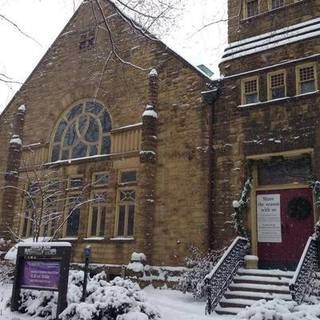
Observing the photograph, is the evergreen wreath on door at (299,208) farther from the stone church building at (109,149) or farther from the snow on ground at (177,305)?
the snow on ground at (177,305)

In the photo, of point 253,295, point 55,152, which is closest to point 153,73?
point 55,152

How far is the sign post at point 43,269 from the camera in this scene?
9.12m

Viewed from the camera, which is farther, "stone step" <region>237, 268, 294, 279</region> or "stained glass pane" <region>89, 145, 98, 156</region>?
"stained glass pane" <region>89, 145, 98, 156</region>

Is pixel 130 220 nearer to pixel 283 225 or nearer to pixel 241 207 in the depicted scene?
pixel 241 207

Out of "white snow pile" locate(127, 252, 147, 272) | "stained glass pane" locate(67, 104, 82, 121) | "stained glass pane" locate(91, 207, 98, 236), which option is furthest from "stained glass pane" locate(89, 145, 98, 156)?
"white snow pile" locate(127, 252, 147, 272)

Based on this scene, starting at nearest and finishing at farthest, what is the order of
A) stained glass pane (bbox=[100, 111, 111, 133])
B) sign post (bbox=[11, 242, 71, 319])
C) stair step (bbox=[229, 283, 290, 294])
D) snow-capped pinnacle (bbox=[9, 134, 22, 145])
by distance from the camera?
sign post (bbox=[11, 242, 71, 319]) < stair step (bbox=[229, 283, 290, 294]) < stained glass pane (bbox=[100, 111, 111, 133]) < snow-capped pinnacle (bbox=[9, 134, 22, 145])

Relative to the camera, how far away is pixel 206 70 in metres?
21.5

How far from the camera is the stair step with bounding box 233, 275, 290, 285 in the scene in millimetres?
11336

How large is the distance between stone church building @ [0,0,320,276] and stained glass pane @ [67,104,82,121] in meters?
0.06

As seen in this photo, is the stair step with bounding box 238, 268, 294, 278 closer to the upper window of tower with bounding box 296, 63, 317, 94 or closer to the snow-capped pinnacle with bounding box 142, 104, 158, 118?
the upper window of tower with bounding box 296, 63, 317, 94

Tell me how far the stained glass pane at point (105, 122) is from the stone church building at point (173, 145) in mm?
62

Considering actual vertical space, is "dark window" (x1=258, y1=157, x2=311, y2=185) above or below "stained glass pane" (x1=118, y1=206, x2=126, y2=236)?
above

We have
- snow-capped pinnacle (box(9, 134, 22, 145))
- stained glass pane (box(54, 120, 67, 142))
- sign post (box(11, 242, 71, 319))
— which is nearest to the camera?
sign post (box(11, 242, 71, 319))

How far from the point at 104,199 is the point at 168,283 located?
14.8ft
